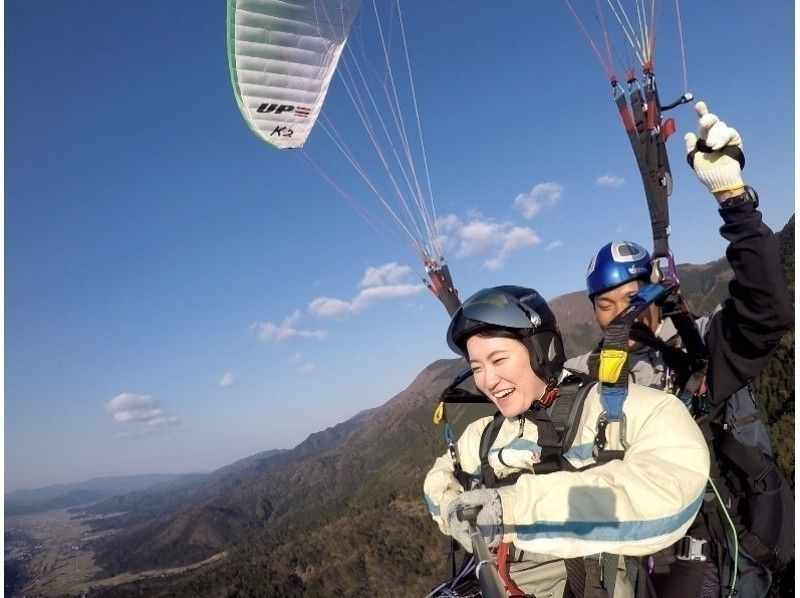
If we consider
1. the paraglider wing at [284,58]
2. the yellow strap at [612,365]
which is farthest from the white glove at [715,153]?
the paraglider wing at [284,58]

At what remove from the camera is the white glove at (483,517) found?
159 cm

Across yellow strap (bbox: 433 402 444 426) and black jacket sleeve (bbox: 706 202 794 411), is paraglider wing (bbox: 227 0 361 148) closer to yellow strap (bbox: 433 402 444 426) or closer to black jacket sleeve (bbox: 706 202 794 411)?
yellow strap (bbox: 433 402 444 426)

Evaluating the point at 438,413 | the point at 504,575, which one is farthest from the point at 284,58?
the point at 504,575

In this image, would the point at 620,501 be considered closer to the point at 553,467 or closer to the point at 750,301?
the point at 553,467

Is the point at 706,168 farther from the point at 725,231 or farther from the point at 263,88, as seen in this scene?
the point at 263,88

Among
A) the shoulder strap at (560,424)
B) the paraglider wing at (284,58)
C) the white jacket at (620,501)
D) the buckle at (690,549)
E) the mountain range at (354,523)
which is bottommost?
the mountain range at (354,523)

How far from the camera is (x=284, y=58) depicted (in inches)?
363

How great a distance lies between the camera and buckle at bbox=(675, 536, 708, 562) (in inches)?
94.5

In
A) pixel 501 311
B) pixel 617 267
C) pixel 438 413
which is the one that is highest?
pixel 617 267

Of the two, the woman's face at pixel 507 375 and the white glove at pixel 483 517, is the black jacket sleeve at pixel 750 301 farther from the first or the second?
the white glove at pixel 483 517

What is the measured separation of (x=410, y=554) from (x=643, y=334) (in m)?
29.3

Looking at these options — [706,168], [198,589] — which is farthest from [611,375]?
[198,589]

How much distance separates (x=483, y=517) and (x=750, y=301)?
1.53 metres

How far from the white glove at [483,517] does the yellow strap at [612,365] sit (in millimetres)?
722
